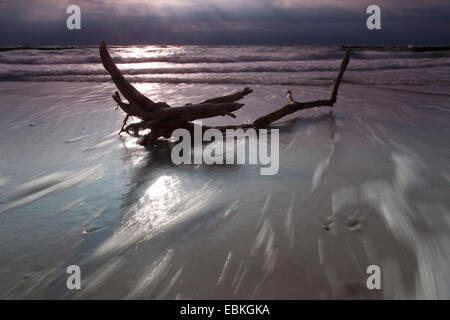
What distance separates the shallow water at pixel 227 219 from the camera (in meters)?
2.05

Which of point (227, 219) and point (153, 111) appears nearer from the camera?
point (227, 219)

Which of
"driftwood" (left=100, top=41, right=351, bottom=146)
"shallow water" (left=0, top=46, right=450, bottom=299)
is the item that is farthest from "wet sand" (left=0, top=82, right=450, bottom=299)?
"driftwood" (left=100, top=41, right=351, bottom=146)

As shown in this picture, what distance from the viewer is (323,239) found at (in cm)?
244

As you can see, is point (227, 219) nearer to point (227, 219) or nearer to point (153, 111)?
point (227, 219)

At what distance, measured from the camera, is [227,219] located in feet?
9.11

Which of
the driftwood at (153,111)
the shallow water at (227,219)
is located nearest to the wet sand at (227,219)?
the shallow water at (227,219)

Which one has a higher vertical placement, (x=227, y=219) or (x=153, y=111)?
(x=153, y=111)

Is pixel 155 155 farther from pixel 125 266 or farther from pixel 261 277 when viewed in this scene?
pixel 261 277

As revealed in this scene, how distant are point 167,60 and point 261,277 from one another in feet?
69.2

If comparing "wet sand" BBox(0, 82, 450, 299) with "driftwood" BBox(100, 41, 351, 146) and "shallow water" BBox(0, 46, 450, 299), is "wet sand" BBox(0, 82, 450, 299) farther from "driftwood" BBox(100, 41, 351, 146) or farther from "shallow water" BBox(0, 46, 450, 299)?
"driftwood" BBox(100, 41, 351, 146)

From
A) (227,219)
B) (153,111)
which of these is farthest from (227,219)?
(153,111)

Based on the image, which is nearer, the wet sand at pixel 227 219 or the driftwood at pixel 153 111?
the wet sand at pixel 227 219

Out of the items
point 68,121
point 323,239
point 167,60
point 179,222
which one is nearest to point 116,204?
point 179,222

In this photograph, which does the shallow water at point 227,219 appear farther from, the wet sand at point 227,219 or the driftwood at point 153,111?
the driftwood at point 153,111
